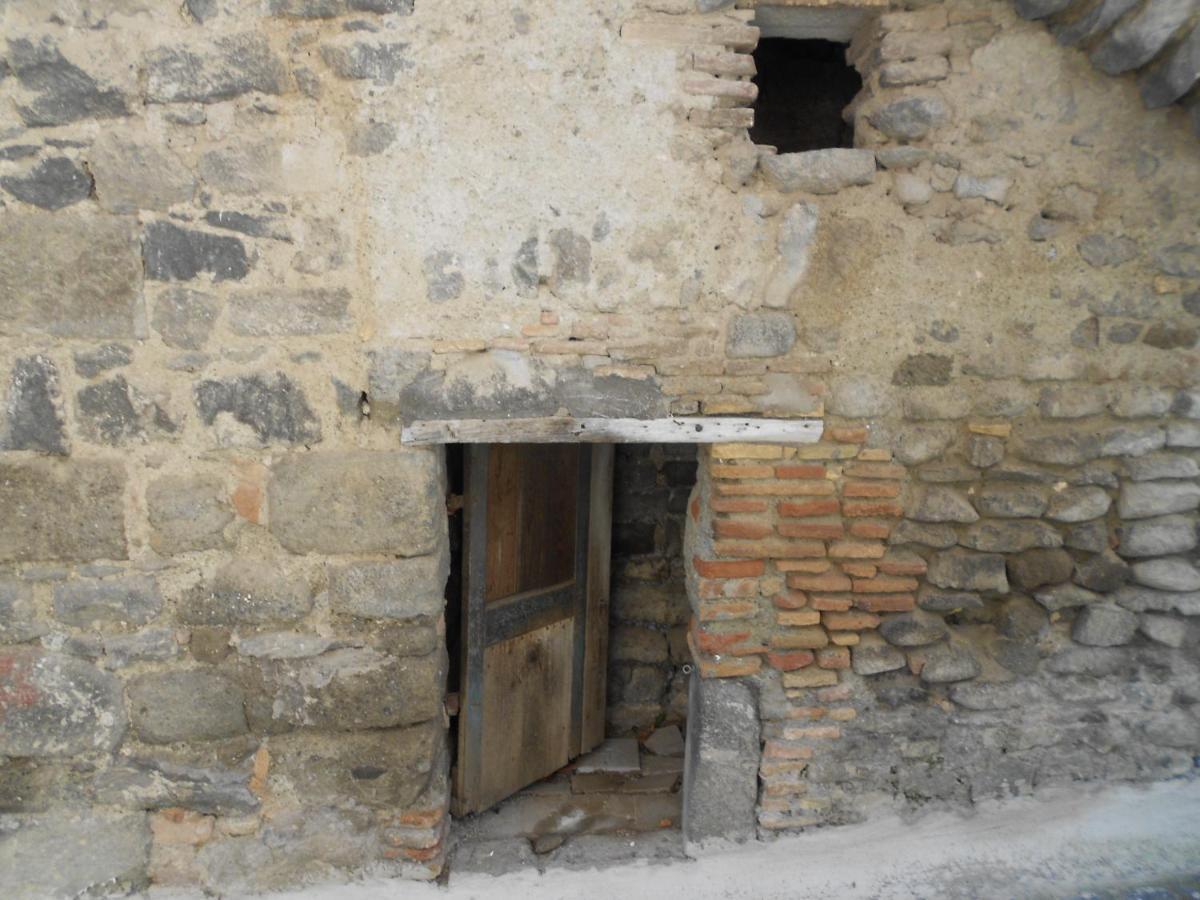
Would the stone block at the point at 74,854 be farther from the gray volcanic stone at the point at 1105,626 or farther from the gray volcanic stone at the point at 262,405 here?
the gray volcanic stone at the point at 1105,626

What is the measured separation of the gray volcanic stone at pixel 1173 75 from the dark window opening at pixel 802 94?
4.66 ft

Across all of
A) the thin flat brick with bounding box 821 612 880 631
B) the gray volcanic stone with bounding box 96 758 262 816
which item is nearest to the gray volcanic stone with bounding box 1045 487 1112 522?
the thin flat brick with bounding box 821 612 880 631

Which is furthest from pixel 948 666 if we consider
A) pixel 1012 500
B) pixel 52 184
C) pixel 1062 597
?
pixel 52 184

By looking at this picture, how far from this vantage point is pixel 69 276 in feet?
7.86

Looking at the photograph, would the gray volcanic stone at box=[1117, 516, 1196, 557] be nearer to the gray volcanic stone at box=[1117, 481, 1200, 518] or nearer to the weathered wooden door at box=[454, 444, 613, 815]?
the gray volcanic stone at box=[1117, 481, 1200, 518]

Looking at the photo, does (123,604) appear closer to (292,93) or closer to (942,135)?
(292,93)

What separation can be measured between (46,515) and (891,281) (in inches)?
105

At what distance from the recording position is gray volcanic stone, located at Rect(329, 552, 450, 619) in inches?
102

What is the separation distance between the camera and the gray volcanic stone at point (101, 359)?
2.44 meters

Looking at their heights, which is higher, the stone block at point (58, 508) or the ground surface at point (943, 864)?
the stone block at point (58, 508)

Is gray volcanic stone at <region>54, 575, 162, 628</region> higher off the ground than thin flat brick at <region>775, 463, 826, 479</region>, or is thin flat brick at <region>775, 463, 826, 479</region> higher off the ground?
thin flat brick at <region>775, 463, 826, 479</region>

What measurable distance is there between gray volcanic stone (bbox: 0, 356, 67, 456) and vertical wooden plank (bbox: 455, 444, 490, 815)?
1.30m

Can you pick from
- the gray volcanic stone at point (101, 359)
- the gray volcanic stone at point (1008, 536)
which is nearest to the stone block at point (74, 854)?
the gray volcanic stone at point (101, 359)

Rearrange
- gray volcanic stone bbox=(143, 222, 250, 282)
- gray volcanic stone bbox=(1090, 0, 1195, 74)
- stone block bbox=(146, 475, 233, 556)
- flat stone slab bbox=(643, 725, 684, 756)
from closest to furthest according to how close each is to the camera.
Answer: gray volcanic stone bbox=(1090, 0, 1195, 74)
gray volcanic stone bbox=(143, 222, 250, 282)
stone block bbox=(146, 475, 233, 556)
flat stone slab bbox=(643, 725, 684, 756)
